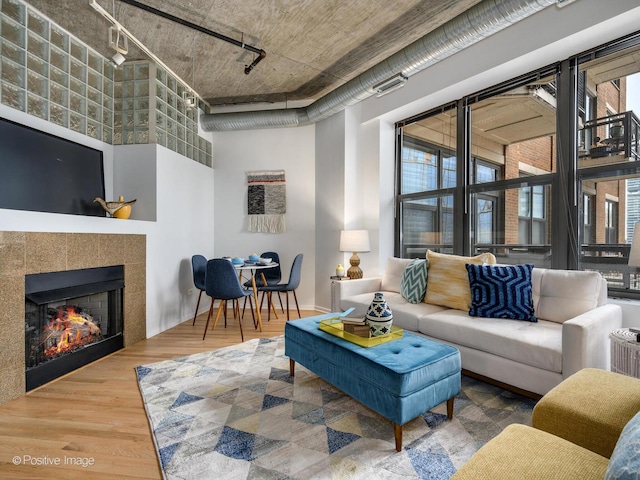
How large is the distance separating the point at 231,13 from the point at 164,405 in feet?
10.5

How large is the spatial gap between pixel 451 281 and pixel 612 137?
1.72 metres

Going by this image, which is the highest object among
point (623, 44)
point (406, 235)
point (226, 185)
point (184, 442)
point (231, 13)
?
point (231, 13)

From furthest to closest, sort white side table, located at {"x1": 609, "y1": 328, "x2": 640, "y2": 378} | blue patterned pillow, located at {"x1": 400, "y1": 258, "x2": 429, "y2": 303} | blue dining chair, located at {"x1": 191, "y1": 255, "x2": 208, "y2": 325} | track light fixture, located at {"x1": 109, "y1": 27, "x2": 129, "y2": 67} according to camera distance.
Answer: blue dining chair, located at {"x1": 191, "y1": 255, "x2": 208, "y2": 325}, blue patterned pillow, located at {"x1": 400, "y1": 258, "x2": 429, "y2": 303}, track light fixture, located at {"x1": 109, "y1": 27, "x2": 129, "y2": 67}, white side table, located at {"x1": 609, "y1": 328, "x2": 640, "y2": 378}

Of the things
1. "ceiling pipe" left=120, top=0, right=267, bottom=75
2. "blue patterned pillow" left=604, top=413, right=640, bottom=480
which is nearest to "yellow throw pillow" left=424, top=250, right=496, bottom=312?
"blue patterned pillow" left=604, top=413, right=640, bottom=480

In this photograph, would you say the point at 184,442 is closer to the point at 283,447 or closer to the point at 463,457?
the point at 283,447

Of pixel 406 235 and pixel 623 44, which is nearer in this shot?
pixel 623 44

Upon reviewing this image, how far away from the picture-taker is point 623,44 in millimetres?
2646

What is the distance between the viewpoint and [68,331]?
2885mm

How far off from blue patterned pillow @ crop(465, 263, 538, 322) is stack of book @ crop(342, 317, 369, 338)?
105 cm

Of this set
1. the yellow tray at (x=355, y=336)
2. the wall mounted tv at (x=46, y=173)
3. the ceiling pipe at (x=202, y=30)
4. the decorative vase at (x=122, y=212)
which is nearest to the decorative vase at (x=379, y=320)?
the yellow tray at (x=355, y=336)

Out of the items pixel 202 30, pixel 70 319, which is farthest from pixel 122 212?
pixel 202 30

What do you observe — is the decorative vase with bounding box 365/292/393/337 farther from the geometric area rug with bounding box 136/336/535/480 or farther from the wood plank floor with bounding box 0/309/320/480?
the wood plank floor with bounding box 0/309/320/480

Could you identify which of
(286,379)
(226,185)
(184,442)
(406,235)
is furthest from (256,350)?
(226,185)

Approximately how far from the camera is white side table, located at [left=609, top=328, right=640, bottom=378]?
186 cm
